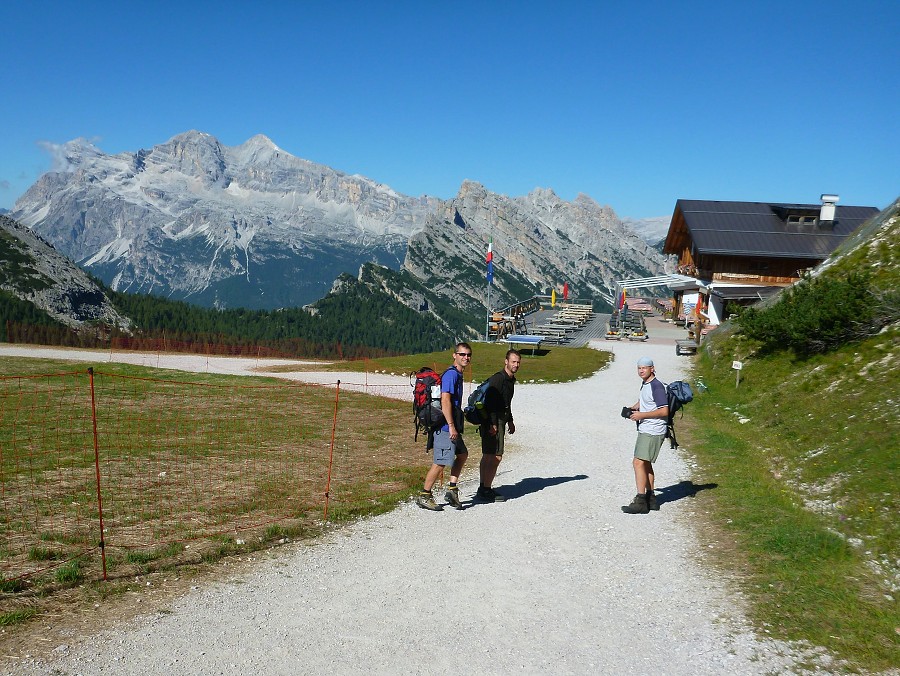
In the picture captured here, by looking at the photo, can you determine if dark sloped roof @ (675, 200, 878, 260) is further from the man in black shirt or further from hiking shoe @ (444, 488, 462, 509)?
hiking shoe @ (444, 488, 462, 509)

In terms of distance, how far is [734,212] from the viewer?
49562 millimetres

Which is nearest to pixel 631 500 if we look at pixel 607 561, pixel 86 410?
pixel 607 561

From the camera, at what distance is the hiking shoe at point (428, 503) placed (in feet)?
33.5

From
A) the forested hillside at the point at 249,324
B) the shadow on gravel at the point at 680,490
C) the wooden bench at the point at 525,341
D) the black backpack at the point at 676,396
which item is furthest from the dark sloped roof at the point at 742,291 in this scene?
the forested hillside at the point at 249,324

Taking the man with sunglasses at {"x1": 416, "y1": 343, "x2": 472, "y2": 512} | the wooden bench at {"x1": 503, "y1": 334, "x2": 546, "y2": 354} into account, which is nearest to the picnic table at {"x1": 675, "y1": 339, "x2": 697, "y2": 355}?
the wooden bench at {"x1": 503, "y1": 334, "x2": 546, "y2": 354}

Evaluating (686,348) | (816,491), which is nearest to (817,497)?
(816,491)

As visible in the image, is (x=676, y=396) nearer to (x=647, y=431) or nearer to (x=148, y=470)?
(x=647, y=431)

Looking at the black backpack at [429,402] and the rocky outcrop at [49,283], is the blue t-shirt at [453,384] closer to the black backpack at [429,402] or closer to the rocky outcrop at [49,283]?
the black backpack at [429,402]

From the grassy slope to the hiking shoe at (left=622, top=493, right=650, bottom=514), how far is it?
1.06m

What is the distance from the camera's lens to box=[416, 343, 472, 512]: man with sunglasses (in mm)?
9484

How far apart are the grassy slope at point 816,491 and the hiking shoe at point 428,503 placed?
166 inches

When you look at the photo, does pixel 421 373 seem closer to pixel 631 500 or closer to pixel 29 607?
pixel 631 500

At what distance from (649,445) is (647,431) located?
22 cm

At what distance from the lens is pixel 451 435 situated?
9.55m
